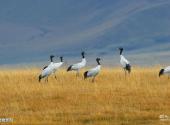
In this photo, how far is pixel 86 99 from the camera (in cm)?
2117

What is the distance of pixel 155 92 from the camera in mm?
22359

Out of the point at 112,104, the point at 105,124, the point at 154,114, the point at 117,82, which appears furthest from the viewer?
the point at 117,82

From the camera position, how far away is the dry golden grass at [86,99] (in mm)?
17656

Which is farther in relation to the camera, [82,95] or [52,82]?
[52,82]

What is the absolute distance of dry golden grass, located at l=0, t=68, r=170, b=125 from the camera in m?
17.7

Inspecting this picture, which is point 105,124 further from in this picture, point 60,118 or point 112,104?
point 112,104

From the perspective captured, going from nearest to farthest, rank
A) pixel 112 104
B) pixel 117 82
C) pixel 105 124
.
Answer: pixel 105 124 → pixel 112 104 → pixel 117 82

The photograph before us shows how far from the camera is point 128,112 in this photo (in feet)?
60.6

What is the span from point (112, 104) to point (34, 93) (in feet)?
11.0

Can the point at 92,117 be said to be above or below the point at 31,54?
below

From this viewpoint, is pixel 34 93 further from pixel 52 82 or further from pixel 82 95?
pixel 52 82

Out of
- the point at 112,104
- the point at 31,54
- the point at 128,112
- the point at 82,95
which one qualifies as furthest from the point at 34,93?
the point at 31,54

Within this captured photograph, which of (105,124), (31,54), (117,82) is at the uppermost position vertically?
(31,54)

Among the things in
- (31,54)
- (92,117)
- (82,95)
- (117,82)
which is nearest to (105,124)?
(92,117)
